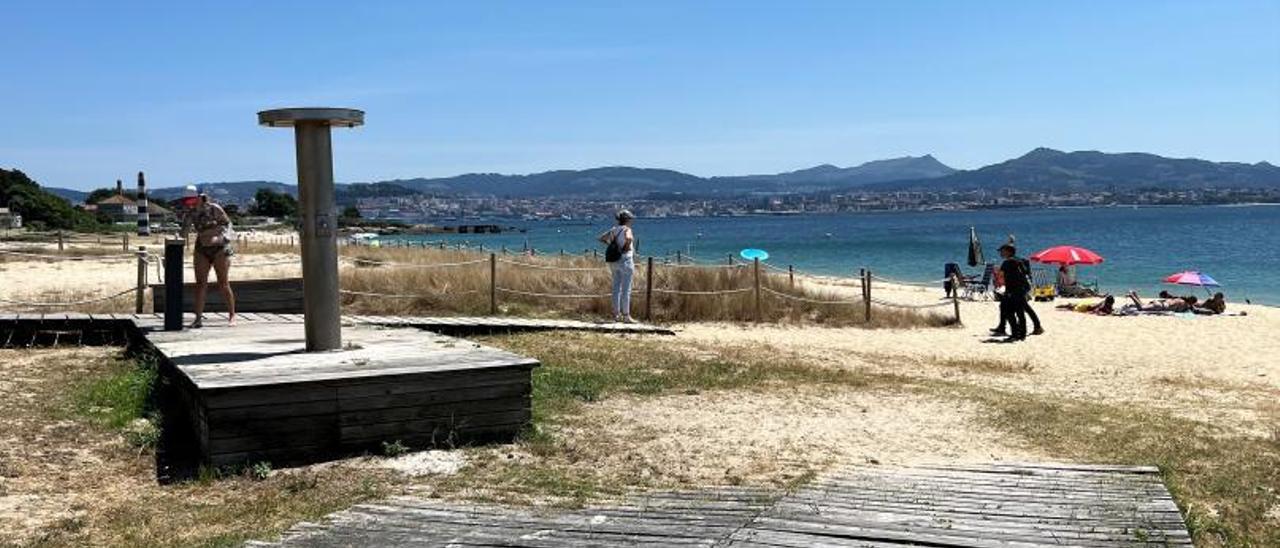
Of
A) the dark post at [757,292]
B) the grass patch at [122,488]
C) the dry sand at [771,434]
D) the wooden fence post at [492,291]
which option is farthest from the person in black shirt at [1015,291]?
the grass patch at [122,488]

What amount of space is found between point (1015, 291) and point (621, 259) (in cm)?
604

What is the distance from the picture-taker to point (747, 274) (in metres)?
18.1

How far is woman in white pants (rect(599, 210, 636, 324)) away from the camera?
14.8 m

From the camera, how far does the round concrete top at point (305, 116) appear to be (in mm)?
7707

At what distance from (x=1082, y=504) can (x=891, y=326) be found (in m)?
12.4

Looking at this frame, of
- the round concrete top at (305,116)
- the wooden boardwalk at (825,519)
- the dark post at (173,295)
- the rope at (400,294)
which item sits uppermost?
the round concrete top at (305,116)

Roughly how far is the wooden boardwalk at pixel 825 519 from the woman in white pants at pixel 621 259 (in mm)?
8929

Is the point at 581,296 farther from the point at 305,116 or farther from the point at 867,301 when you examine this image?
the point at 305,116

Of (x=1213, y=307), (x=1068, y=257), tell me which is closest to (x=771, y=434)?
(x=1213, y=307)

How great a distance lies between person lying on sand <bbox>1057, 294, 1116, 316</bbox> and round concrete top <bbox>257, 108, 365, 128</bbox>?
18148 mm

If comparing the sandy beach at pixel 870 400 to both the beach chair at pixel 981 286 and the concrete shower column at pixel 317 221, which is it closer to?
the concrete shower column at pixel 317 221

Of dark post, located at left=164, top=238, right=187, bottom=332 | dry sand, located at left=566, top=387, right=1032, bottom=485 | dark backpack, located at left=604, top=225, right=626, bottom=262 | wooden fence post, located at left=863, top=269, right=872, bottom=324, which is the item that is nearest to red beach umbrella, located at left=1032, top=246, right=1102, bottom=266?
wooden fence post, located at left=863, top=269, right=872, bottom=324

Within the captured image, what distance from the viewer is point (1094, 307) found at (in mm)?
22891

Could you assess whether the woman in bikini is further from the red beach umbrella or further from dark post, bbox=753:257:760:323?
the red beach umbrella
